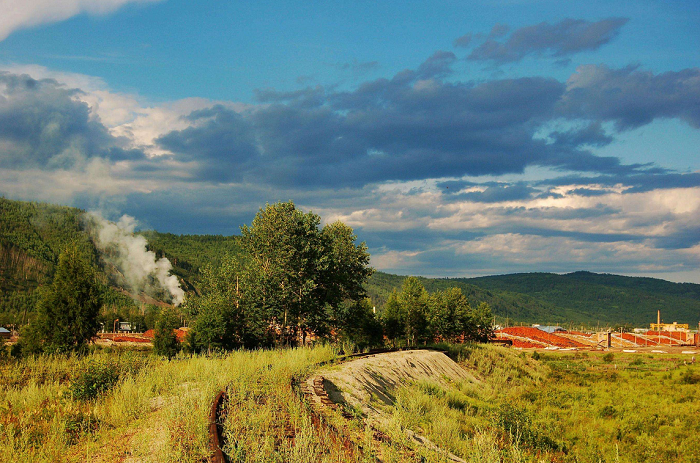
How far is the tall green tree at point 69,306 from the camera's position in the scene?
29.8 metres

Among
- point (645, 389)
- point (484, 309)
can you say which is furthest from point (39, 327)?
point (484, 309)

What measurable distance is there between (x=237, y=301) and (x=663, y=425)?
33.2 metres

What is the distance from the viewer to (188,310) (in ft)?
187

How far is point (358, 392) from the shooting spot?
15.9 metres

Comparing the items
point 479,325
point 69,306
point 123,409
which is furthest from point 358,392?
point 479,325

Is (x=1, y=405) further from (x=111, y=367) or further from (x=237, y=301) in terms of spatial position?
(x=237, y=301)

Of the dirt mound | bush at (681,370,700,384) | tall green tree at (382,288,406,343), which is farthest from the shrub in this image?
tall green tree at (382,288,406,343)

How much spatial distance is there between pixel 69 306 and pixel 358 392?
23.4 meters

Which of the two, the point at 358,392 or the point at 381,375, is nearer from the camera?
the point at 358,392

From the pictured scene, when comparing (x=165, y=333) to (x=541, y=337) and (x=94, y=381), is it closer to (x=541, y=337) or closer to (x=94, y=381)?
(x=94, y=381)

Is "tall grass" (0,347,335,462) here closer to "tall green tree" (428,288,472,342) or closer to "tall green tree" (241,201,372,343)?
"tall green tree" (241,201,372,343)

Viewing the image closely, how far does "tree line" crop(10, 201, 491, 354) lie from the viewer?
30328mm

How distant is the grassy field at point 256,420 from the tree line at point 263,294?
542 inches

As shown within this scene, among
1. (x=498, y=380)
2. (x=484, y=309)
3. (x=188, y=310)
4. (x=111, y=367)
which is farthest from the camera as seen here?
(x=484, y=309)
